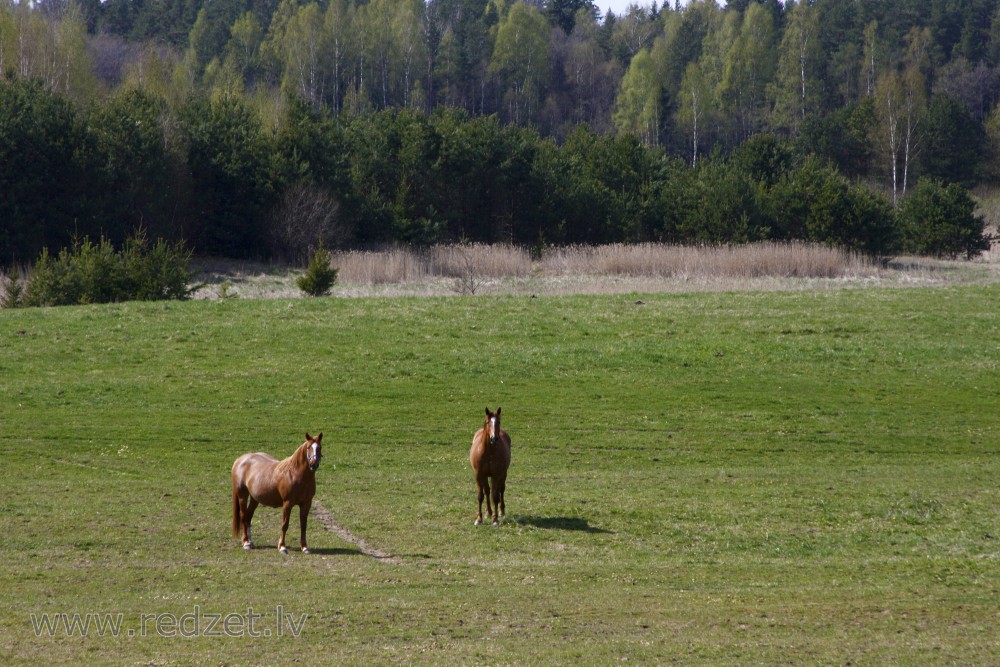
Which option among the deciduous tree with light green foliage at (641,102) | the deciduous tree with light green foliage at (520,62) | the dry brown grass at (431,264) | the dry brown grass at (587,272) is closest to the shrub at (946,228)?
the dry brown grass at (587,272)

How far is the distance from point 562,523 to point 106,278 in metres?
27.3

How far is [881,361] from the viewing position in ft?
91.1

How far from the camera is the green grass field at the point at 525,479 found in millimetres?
9398

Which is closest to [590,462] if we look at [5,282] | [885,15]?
[5,282]

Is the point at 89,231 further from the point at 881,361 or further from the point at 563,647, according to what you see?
the point at 563,647

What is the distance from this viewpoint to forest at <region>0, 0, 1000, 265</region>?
57.8 meters

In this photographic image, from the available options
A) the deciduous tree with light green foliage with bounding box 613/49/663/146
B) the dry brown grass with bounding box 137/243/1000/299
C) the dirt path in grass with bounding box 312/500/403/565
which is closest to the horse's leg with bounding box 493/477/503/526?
the dirt path in grass with bounding box 312/500/403/565

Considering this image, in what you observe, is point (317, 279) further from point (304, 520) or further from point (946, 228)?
point (946, 228)

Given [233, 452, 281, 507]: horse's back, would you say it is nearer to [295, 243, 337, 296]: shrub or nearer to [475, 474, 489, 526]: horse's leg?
[475, 474, 489, 526]: horse's leg

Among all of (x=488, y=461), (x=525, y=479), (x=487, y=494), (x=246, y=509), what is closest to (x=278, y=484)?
(x=246, y=509)

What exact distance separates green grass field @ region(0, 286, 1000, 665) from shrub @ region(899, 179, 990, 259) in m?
35.7

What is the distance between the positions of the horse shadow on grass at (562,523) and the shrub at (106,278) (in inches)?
1031

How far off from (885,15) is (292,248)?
11691cm

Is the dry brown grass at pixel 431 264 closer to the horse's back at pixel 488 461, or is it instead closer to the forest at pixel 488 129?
the forest at pixel 488 129
